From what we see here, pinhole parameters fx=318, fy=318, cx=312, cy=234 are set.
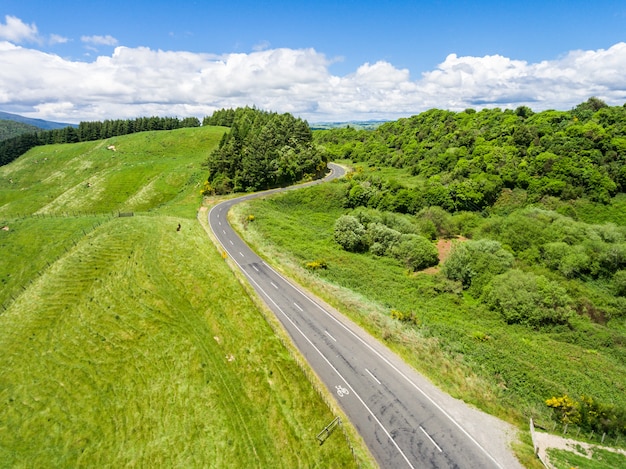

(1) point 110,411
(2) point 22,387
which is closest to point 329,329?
(1) point 110,411

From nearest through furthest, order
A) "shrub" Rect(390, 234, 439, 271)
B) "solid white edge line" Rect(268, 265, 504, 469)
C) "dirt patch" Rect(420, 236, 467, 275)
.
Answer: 1. "solid white edge line" Rect(268, 265, 504, 469)
2. "dirt patch" Rect(420, 236, 467, 275)
3. "shrub" Rect(390, 234, 439, 271)

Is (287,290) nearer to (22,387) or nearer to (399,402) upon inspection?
(399,402)

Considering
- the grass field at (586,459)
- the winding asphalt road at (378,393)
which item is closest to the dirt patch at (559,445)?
the grass field at (586,459)

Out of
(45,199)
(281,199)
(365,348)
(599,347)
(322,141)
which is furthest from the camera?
(322,141)

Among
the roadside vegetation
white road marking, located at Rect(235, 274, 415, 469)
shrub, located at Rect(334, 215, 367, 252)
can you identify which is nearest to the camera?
white road marking, located at Rect(235, 274, 415, 469)

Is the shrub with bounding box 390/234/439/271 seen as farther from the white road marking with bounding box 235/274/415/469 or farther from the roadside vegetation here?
the white road marking with bounding box 235/274/415/469

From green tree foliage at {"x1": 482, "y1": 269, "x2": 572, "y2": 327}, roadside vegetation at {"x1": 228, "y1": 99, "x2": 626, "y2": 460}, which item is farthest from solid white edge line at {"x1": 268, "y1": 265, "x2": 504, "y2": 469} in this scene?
green tree foliage at {"x1": 482, "y1": 269, "x2": 572, "y2": 327}

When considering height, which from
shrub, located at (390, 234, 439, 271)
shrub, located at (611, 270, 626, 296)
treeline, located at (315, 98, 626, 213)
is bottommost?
shrub, located at (611, 270, 626, 296)

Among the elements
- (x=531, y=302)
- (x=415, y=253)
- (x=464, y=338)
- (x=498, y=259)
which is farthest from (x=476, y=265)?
(x=464, y=338)
